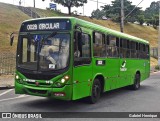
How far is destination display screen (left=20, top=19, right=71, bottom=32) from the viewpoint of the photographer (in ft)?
30.6

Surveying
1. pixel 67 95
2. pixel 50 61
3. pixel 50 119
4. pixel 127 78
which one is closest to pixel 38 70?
pixel 50 61

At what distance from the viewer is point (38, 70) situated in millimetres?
9273

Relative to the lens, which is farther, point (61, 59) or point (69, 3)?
point (69, 3)

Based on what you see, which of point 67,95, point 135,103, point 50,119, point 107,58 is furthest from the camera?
point 107,58

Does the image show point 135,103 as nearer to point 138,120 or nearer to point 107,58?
point 107,58

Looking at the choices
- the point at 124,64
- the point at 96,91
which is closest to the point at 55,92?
the point at 96,91

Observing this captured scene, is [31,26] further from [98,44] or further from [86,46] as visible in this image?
[98,44]

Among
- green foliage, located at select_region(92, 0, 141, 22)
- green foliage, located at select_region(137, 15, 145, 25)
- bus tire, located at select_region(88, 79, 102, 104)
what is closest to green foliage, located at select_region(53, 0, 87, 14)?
green foliage, located at select_region(92, 0, 141, 22)

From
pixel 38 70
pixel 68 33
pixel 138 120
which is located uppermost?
pixel 68 33

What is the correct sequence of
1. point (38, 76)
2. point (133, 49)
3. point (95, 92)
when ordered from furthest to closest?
point (133, 49)
point (95, 92)
point (38, 76)

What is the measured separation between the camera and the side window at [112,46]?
1186cm

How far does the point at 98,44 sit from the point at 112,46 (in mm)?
1478

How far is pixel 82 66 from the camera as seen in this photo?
381 inches

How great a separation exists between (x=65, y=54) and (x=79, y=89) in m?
1.23
